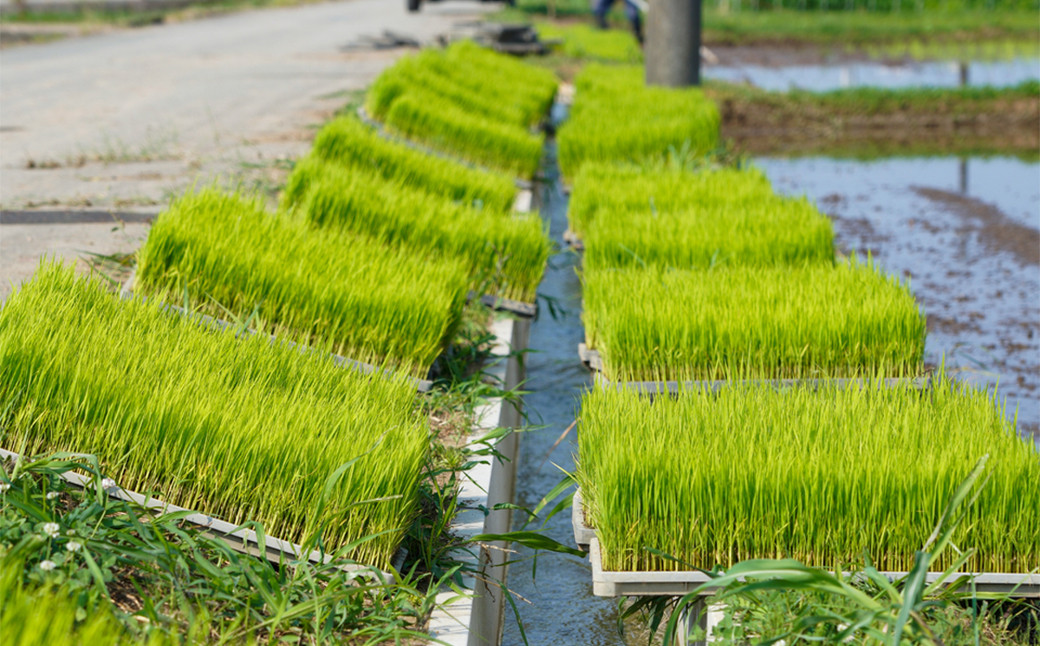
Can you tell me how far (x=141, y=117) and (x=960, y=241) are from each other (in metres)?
6.90

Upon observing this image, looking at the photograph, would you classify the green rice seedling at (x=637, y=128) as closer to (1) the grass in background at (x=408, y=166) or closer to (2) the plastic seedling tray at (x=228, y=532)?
(1) the grass in background at (x=408, y=166)

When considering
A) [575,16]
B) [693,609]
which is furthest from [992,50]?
[693,609]

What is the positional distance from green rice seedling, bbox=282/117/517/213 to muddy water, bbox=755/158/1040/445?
2.50 m

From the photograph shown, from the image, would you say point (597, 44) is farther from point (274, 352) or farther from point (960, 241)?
point (274, 352)

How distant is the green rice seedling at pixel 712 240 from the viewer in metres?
5.27

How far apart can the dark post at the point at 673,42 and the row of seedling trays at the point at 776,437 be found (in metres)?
5.99

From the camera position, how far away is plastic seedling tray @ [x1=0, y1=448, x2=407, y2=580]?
272 centimetres

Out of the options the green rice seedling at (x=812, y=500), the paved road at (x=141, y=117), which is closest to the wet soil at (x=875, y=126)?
the paved road at (x=141, y=117)

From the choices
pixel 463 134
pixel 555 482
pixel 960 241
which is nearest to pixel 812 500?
pixel 555 482

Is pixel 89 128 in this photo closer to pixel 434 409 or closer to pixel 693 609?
pixel 434 409

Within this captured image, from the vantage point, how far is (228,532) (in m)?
2.76

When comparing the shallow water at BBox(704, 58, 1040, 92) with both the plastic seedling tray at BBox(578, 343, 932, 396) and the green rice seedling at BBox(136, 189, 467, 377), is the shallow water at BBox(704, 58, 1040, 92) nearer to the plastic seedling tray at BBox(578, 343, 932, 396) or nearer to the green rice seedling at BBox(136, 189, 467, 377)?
the plastic seedling tray at BBox(578, 343, 932, 396)

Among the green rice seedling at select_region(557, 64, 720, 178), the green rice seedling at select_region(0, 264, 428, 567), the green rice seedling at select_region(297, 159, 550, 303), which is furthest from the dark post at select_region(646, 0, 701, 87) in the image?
the green rice seedling at select_region(0, 264, 428, 567)

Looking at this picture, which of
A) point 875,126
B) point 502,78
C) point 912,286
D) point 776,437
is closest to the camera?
point 776,437
